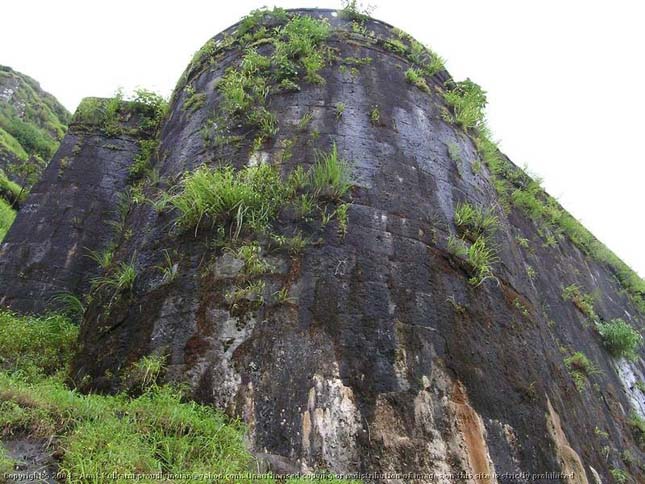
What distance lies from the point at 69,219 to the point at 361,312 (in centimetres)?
438

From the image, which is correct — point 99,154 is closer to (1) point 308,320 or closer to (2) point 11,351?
(2) point 11,351

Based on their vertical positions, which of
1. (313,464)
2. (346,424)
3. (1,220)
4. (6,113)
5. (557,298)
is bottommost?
(313,464)

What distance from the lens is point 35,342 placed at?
17.3 feet

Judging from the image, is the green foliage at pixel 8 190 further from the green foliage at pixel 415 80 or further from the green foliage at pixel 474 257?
the green foliage at pixel 474 257

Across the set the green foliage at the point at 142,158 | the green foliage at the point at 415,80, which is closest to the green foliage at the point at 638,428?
the green foliage at the point at 415,80

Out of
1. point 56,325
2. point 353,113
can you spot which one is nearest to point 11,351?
point 56,325

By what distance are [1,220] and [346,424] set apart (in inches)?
386

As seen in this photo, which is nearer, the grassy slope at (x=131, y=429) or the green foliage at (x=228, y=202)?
the grassy slope at (x=131, y=429)

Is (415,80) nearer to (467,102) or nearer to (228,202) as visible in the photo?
(467,102)

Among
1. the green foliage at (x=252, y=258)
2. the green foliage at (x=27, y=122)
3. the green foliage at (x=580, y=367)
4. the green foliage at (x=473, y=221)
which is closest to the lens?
the green foliage at (x=252, y=258)

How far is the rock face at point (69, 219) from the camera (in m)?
6.25

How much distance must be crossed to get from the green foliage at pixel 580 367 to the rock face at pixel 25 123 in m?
11.7

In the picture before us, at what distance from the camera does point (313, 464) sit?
321 cm

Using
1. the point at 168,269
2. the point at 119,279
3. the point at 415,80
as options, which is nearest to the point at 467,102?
the point at 415,80
